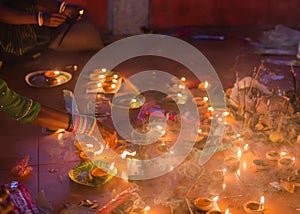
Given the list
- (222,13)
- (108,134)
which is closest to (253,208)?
(108,134)

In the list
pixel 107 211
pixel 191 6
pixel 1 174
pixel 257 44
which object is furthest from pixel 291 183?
pixel 191 6

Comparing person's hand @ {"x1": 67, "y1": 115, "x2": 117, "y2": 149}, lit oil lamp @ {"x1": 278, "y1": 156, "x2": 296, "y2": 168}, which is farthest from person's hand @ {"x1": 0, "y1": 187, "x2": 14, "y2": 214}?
lit oil lamp @ {"x1": 278, "y1": 156, "x2": 296, "y2": 168}

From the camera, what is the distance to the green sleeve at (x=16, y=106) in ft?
10.7

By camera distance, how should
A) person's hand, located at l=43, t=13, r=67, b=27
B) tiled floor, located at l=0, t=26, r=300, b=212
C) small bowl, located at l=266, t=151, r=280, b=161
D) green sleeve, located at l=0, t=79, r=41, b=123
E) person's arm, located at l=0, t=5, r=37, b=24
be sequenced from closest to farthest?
green sleeve, located at l=0, t=79, r=41, b=123
tiled floor, located at l=0, t=26, r=300, b=212
small bowl, located at l=266, t=151, r=280, b=161
person's hand, located at l=43, t=13, r=67, b=27
person's arm, located at l=0, t=5, r=37, b=24

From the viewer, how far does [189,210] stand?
3.51 meters

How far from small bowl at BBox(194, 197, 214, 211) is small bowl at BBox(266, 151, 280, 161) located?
935 millimetres

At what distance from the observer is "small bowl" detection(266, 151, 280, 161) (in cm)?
414

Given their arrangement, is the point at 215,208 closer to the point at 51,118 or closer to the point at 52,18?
the point at 51,118

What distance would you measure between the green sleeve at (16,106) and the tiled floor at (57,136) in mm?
707

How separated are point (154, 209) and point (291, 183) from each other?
1092mm

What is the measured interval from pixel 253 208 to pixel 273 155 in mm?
826

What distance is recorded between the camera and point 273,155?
13.6ft

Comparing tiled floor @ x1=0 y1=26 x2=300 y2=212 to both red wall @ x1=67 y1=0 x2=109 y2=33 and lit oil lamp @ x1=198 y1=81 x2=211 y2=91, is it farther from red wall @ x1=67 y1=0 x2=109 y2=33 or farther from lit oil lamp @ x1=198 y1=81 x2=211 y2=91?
red wall @ x1=67 y1=0 x2=109 y2=33

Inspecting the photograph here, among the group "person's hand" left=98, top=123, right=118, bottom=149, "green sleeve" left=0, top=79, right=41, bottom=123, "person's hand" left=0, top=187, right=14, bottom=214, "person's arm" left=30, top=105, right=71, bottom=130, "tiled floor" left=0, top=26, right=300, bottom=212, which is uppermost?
"green sleeve" left=0, top=79, right=41, bottom=123
